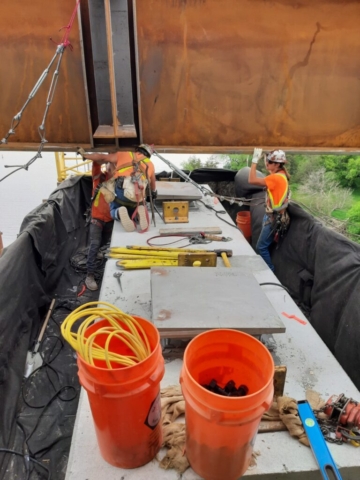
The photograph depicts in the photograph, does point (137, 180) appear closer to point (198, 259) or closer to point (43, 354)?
point (198, 259)

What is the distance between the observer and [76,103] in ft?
7.11

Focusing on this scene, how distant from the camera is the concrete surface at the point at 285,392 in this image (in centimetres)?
136

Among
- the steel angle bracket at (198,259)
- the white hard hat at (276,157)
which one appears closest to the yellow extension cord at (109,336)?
the steel angle bracket at (198,259)

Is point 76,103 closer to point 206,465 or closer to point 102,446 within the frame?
point 102,446

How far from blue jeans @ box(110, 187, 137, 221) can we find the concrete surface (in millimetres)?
1428

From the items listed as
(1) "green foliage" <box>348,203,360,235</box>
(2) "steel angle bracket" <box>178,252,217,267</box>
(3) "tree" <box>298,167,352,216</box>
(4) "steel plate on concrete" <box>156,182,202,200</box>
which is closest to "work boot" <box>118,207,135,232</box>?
(4) "steel plate on concrete" <box>156,182,202,200</box>

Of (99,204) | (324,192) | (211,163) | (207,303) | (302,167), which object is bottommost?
(324,192)

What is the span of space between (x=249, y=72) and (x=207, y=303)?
60.6 inches

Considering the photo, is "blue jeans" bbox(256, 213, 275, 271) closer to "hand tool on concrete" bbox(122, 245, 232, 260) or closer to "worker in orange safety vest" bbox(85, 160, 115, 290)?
"hand tool on concrete" bbox(122, 245, 232, 260)

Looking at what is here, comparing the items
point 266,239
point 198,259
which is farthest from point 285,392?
point 266,239

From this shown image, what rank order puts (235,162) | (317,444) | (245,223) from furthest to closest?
(235,162)
(245,223)
(317,444)

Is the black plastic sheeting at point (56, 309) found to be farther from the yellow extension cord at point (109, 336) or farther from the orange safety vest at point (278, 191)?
the yellow extension cord at point (109, 336)

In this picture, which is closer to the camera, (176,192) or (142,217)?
(142,217)

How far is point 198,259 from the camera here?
2887 mm
